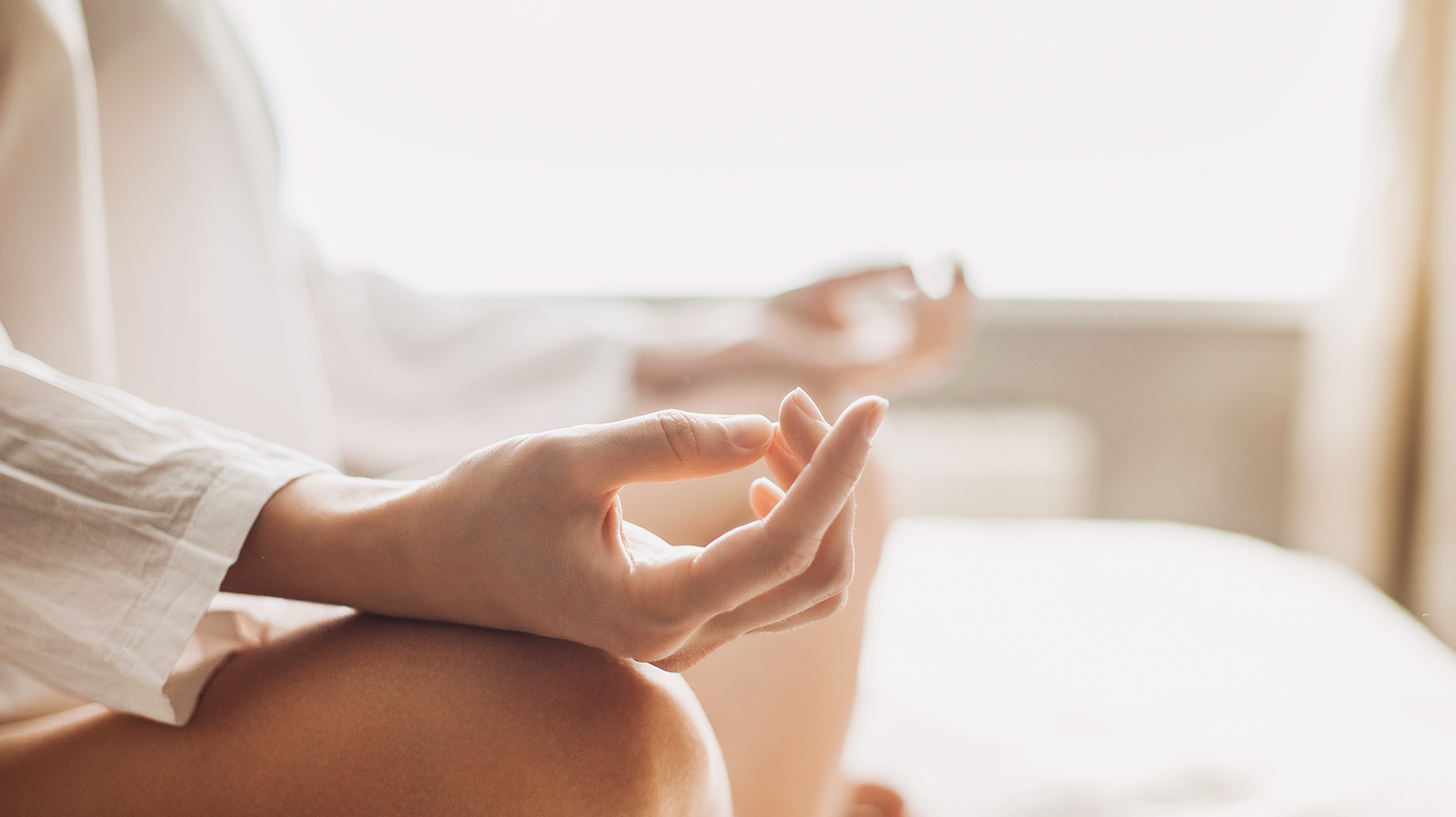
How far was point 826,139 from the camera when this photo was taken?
3.94ft

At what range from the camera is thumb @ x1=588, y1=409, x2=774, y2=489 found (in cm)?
20

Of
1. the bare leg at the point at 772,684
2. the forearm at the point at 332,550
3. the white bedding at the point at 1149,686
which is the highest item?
the forearm at the point at 332,550

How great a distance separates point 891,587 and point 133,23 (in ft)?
2.52

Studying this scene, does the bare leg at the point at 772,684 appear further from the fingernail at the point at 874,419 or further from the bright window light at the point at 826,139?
the bright window light at the point at 826,139

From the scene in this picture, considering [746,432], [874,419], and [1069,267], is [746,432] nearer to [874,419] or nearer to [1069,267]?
[874,419]

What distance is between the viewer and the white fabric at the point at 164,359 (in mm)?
226

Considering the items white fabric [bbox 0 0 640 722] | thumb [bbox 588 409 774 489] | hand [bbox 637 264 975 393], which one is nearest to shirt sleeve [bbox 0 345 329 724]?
white fabric [bbox 0 0 640 722]

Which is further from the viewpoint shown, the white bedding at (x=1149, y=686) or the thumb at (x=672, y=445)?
the white bedding at (x=1149, y=686)

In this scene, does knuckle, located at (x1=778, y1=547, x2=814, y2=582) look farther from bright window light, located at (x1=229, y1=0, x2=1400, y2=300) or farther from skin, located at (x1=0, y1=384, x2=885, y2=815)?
bright window light, located at (x1=229, y1=0, x2=1400, y2=300)

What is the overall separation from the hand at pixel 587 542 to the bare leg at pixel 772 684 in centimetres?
5

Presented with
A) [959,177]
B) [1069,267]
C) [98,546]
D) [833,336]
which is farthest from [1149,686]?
[1069,267]

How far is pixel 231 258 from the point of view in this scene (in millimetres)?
431

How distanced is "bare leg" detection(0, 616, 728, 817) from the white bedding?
0.29 metres

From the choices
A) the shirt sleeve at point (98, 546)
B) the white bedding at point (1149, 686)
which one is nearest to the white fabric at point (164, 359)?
the shirt sleeve at point (98, 546)
